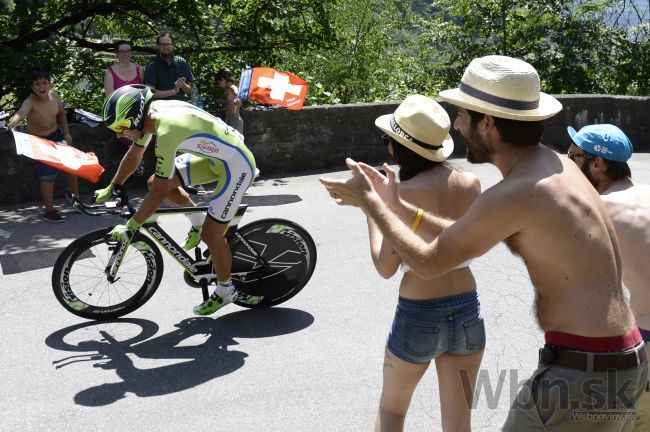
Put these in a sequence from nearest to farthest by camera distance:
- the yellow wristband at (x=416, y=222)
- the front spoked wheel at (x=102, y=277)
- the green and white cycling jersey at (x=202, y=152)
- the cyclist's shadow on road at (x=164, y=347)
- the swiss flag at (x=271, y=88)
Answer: the yellow wristband at (x=416, y=222)
the cyclist's shadow on road at (x=164, y=347)
the green and white cycling jersey at (x=202, y=152)
the front spoked wheel at (x=102, y=277)
the swiss flag at (x=271, y=88)

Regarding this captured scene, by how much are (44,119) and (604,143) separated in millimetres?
7725

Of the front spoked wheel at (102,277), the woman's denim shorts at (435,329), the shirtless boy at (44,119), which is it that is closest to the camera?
the woman's denim shorts at (435,329)

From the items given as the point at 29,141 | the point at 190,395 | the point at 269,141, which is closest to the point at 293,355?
the point at 190,395

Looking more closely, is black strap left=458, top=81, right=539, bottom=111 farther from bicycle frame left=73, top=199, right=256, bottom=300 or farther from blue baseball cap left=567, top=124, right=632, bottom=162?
bicycle frame left=73, top=199, right=256, bottom=300

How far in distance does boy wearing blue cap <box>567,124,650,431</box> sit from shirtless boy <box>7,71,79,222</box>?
23.6 ft

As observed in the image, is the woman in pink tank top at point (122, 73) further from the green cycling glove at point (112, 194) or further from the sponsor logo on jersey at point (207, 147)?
the sponsor logo on jersey at point (207, 147)

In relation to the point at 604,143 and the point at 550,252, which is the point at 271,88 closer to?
the point at 604,143

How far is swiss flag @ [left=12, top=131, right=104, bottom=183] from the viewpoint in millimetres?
7293

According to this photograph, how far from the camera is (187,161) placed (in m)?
6.61

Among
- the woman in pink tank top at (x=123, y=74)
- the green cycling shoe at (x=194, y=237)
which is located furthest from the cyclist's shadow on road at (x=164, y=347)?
the woman in pink tank top at (x=123, y=74)

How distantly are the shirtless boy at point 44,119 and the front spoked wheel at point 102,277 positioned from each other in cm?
352

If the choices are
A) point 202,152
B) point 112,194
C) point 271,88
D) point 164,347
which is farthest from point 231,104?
point 164,347

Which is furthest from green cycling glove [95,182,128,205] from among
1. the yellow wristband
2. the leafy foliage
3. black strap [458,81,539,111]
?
the leafy foliage

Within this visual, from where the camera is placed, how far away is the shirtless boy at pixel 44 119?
10008mm
